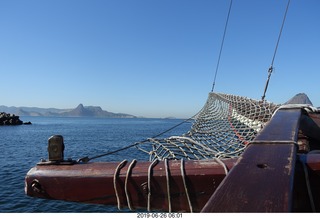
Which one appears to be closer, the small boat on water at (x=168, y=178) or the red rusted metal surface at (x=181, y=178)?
the red rusted metal surface at (x=181, y=178)

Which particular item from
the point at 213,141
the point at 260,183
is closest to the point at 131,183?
the point at 260,183

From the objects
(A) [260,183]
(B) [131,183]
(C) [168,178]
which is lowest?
(B) [131,183]

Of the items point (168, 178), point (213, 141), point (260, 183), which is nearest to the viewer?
point (260, 183)

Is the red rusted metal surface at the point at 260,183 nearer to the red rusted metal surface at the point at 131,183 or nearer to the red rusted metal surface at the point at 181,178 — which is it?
the red rusted metal surface at the point at 181,178

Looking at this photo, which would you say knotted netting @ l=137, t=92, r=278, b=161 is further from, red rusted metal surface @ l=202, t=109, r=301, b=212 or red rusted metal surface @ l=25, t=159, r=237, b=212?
red rusted metal surface @ l=202, t=109, r=301, b=212

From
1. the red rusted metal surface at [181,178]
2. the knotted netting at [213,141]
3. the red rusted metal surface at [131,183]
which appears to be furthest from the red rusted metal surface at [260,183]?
the knotted netting at [213,141]

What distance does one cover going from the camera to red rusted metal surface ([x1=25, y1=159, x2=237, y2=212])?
2.27m

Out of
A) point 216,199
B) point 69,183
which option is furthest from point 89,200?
point 216,199

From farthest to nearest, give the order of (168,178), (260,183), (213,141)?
(213,141)
(168,178)
(260,183)

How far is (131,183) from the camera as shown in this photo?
2348 millimetres

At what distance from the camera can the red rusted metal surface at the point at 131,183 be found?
7.46ft

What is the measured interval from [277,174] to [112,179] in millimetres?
1349

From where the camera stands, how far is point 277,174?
5.10 feet

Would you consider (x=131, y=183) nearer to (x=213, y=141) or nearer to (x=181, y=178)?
(x=181, y=178)
